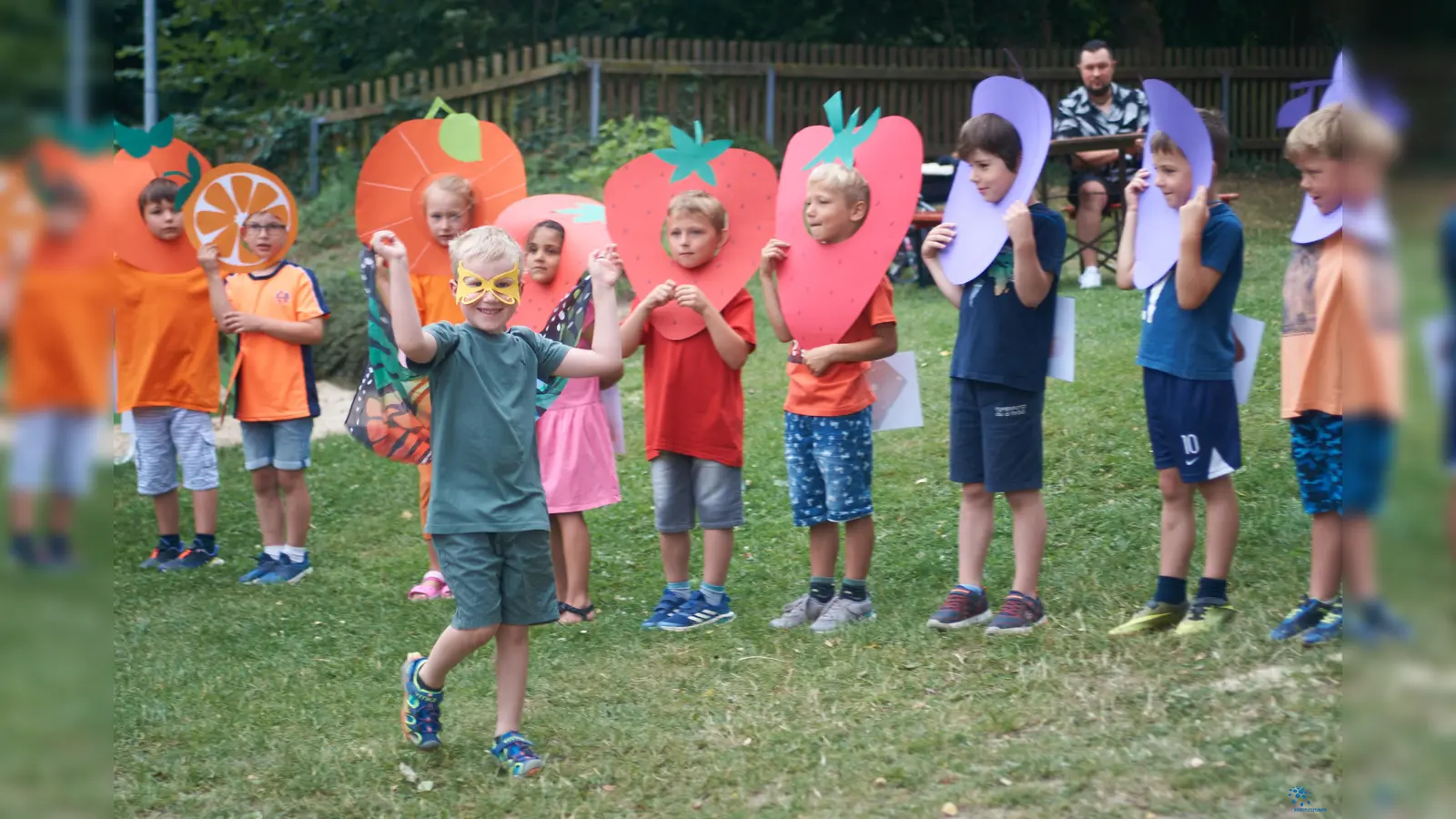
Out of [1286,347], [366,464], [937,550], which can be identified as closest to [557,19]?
[366,464]

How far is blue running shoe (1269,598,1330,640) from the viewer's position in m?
4.15

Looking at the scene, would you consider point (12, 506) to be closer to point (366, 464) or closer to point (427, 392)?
point (427, 392)

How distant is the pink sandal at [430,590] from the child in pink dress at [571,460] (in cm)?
74

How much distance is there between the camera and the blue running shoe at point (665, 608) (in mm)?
5434

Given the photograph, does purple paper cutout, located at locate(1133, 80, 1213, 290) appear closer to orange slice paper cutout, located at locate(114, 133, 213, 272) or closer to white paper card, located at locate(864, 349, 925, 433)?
white paper card, located at locate(864, 349, 925, 433)

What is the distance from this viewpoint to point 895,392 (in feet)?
17.3

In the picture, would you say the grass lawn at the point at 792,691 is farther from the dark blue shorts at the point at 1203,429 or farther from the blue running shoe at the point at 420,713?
the dark blue shorts at the point at 1203,429

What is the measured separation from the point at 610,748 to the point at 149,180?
3.80 metres

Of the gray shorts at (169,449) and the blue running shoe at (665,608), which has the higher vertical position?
the gray shorts at (169,449)

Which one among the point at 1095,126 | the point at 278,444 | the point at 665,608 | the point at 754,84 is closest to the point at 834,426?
the point at 665,608

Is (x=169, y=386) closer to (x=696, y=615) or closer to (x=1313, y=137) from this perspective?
(x=696, y=615)

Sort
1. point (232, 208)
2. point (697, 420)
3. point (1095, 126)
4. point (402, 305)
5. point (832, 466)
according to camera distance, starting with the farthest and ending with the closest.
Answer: point (1095, 126) < point (232, 208) < point (697, 420) < point (832, 466) < point (402, 305)

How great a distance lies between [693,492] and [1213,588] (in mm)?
2039

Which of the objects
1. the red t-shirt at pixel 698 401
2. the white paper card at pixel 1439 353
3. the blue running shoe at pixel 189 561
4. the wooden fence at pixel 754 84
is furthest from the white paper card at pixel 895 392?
the wooden fence at pixel 754 84
